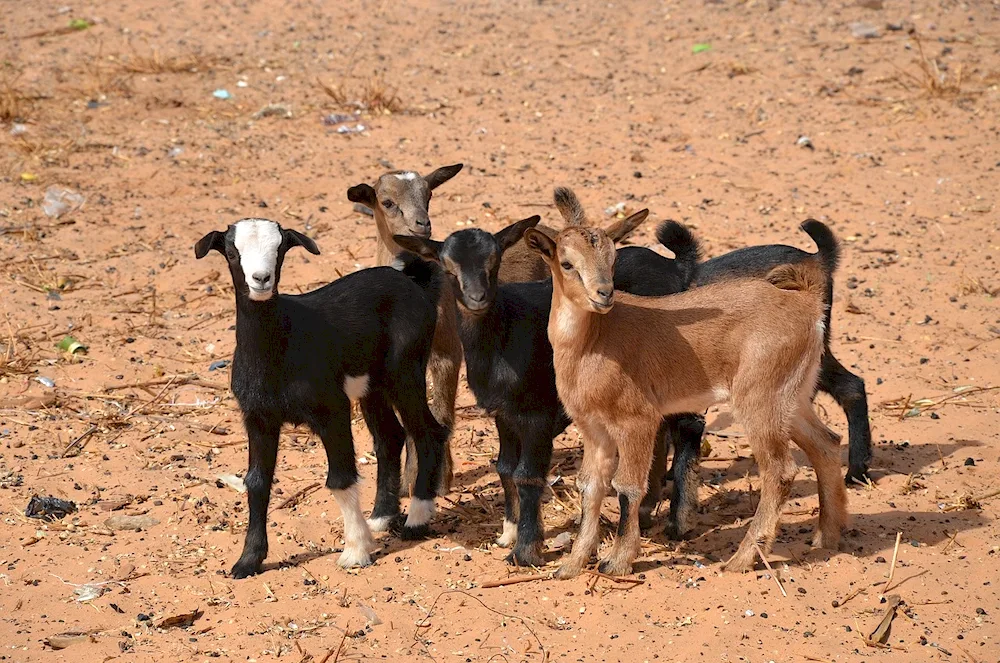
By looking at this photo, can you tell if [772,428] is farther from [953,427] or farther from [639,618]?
[953,427]

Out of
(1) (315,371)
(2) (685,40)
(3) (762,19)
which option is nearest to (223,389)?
(1) (315,371)

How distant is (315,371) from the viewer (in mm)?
6453

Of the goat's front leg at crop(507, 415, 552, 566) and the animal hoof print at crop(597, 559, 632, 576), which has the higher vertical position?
the goat's front leg at crop(507, 415, 552, 566)

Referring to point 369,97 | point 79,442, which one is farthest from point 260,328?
point 369,97

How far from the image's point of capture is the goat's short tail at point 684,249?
23.9 ft

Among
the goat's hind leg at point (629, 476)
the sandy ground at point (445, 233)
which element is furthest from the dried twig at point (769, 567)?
the goat's hind leg at point (629, 476)

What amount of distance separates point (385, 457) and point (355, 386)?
0.68 m

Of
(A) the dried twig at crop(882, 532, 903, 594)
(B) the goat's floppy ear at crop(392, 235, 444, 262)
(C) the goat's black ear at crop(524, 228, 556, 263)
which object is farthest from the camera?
(B) the goat's floppy ear at crop(392, 235, 444, 262)

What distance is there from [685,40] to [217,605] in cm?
1079

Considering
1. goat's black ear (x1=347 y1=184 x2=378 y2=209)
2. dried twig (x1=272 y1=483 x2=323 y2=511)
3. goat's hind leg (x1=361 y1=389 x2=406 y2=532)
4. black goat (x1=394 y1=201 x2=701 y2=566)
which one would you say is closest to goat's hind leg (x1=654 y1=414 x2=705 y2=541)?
black goat (x1=394 y1=201 x2=701 y2=566)

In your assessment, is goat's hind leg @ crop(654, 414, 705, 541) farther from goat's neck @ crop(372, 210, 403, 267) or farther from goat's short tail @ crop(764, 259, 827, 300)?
goat's neck @ crop(372, 210, 403, 267)

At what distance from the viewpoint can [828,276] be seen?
7.13 m

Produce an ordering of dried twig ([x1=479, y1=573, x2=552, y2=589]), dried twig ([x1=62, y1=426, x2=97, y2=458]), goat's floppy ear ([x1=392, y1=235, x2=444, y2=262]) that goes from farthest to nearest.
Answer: dried twig ([x1=62, y1=426, x2=97, y2=458]) → goat's floppy ear ([x1=392, y1=235, x2=444, y2=262]) → dried twig ([x1=479, y1=573, x2=552, y2=589])

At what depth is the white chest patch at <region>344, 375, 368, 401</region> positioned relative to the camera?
264 inches
